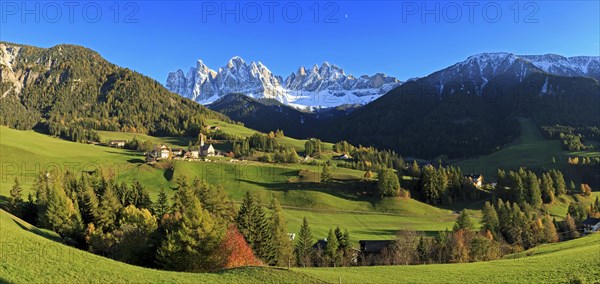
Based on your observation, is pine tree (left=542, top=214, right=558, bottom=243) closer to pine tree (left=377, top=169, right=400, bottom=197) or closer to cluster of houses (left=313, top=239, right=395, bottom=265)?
cluster of houses (left=313, top=239, right=395, bottom=265)

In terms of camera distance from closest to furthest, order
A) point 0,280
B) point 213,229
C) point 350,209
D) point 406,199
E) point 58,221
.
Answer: point 0,280 < point 213,229 < point 58,221 < point 350,209 < point 406,199

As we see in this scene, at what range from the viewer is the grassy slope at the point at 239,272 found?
26.1 metres

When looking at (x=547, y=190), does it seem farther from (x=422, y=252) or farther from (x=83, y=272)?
(x=83, y=272)

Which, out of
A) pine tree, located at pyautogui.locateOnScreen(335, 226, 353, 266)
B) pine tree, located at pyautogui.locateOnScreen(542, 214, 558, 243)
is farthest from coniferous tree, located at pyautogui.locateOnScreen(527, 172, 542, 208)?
pine tree, located at pyautogui.locateOnScreen(335, 226, 353, 266)

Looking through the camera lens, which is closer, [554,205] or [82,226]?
[82,226]

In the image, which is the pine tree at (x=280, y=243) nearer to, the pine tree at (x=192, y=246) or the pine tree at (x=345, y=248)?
the pine tree at (x=345, y=248)

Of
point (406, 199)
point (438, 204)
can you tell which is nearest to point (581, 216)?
point (438, 204)

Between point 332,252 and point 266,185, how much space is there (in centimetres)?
6144

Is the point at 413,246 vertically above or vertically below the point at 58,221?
below

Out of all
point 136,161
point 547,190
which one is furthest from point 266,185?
point 547,190

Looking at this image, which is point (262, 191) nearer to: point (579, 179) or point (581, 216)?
point (581, 216)

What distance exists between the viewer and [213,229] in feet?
161

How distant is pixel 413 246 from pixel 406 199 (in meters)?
50.5

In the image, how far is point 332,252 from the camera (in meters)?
61.3
